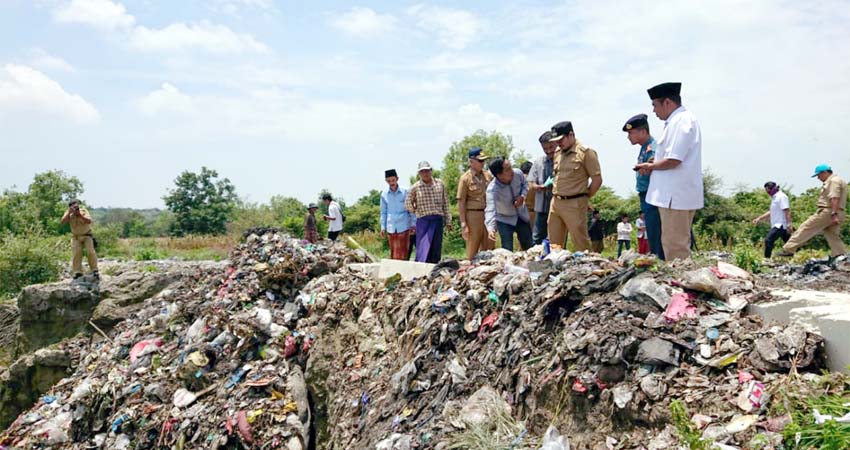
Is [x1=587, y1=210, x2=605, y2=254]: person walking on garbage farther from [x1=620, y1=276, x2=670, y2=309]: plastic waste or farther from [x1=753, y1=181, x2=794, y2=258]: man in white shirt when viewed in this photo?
[x1=620, y1=276, x2=670, y2=309]: plastic waste

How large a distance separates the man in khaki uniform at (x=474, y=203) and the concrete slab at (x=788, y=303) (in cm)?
395

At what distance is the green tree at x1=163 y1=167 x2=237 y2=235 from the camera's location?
167 feet

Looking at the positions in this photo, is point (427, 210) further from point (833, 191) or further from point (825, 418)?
point (825, 418)

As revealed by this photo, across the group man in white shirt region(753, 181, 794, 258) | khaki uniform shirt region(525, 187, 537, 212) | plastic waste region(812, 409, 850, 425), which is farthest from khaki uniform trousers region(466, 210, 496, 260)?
man in white shirt region(753, 181, 794, 258)

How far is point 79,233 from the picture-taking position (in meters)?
10.3

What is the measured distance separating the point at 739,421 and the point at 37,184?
173 ft

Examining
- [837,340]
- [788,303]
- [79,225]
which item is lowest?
[837,340]

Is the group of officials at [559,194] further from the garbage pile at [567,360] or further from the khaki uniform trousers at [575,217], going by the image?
the garbage pile at [567,360]

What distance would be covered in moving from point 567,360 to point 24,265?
1443 cm

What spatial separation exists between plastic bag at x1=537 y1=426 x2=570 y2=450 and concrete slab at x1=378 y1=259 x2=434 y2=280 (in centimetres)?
253

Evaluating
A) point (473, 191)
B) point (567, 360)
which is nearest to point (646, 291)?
point (567, 360)

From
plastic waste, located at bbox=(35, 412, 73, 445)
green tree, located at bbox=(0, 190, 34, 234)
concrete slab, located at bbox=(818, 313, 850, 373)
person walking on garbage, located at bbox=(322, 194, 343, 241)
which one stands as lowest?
plastic waste, located at bbox=(35, 412, 73, 445)

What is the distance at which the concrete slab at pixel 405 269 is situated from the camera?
5519mm

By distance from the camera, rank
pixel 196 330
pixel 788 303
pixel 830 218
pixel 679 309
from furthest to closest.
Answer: pixel 830 218 → pixel 196 330 → pixel 679 309 → pixel 788 303
